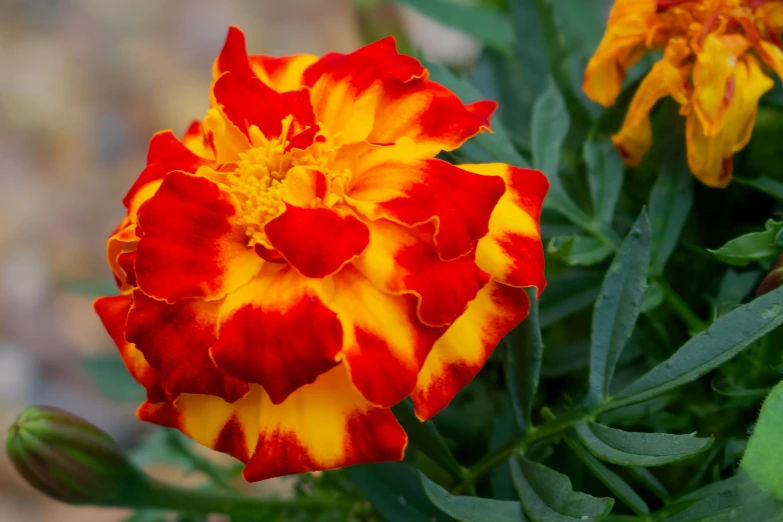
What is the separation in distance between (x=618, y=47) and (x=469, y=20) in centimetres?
18

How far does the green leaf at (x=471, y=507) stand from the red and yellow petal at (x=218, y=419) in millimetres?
56

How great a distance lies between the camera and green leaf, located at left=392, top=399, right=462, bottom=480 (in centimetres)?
29

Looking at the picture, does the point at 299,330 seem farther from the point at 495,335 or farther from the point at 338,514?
the point at 338,514

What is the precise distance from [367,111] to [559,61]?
A: 0.49 ft

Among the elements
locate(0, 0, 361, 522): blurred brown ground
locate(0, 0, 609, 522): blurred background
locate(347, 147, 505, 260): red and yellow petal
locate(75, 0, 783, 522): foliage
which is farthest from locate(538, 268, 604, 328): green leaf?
locate(0, 0, 361, 522): blurred brown ground

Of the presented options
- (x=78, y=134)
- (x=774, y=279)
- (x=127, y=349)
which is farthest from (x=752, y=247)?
(x=78, y=134)

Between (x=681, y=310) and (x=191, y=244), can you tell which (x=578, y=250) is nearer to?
(x=681, y=310)

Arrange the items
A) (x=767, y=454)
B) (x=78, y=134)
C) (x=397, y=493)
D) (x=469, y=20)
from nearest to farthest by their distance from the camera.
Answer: (x=767, y=454) < (x=397, y=493) < (x=469, y=20) < (x=78, y=134)

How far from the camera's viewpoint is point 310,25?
135 cm

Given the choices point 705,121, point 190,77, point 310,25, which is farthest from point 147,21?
point 705,121

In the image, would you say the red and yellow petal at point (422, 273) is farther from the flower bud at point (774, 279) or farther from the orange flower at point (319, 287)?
the flower bud at point (774, 279)

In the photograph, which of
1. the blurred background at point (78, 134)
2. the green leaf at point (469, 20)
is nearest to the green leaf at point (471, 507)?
the green leaf at point (469, 20)

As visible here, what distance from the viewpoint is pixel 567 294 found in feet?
1.16

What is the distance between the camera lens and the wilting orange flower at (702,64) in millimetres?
304
